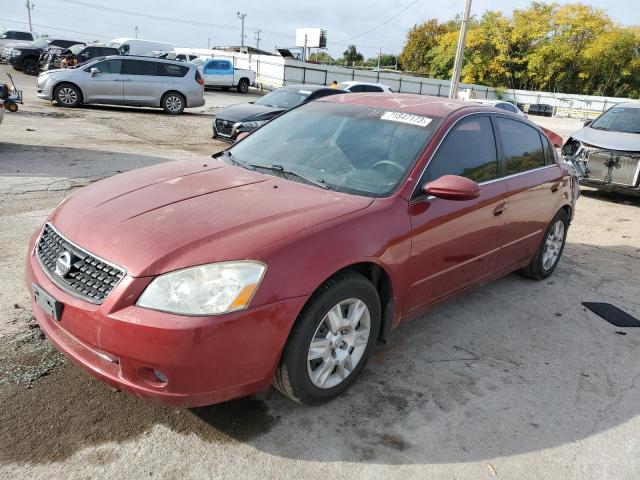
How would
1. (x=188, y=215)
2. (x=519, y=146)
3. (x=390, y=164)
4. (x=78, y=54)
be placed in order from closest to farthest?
(x=188, y=215) → (x=390, y=164) → (x=519, y=146) → (x=78, y=54)

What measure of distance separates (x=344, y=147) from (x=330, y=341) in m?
1.43

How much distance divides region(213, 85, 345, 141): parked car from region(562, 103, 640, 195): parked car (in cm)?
513

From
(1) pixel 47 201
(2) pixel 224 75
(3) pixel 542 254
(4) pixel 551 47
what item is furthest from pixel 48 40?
(4) pixel 551 47

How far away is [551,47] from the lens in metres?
53.5

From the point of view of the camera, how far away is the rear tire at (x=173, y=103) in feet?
55.5

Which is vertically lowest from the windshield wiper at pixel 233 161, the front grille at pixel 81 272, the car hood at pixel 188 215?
the front grille at pixel 81 272

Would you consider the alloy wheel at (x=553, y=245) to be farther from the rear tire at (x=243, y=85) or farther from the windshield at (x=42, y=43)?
the windshield at (x=42, y=43)

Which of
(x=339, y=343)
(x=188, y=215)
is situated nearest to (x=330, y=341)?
(x=339, y=343)

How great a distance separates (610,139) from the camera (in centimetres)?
914

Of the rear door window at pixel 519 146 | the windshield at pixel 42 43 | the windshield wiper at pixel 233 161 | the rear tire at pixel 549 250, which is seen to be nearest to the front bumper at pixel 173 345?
the windshield wiper at pixel 233 161

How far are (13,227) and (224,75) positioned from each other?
24238mm

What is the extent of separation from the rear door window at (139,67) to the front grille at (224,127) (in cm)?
589

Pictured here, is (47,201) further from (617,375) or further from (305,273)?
(617,375)

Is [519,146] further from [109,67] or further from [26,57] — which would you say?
[26,57]
